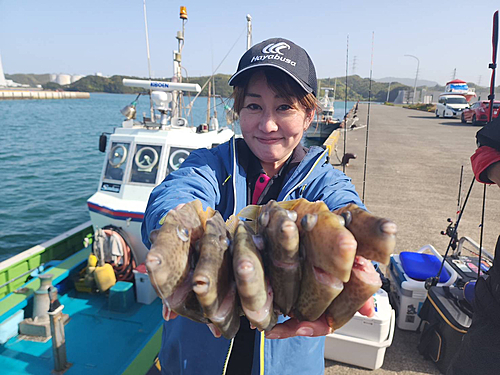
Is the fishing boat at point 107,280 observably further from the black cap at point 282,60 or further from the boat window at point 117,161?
the black cap at point 282,60

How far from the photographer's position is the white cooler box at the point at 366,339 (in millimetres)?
3963

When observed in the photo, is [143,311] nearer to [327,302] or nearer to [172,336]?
[172,336]

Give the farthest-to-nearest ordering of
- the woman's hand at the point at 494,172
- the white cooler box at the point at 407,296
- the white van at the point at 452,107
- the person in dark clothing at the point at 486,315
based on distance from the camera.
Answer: the white van at the point at 452,107 < the white cooler box at the point at 407,296 < the woman's hand at the point at 494,172 < the person in dark clothing at the point at 486,315

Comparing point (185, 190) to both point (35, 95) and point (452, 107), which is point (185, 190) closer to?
point (452, 107)

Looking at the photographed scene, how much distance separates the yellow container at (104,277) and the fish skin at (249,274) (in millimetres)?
6208

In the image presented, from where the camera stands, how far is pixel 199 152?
2.48 m

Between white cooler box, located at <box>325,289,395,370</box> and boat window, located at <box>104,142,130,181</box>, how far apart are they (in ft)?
20.4

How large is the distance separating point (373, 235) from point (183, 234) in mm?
766

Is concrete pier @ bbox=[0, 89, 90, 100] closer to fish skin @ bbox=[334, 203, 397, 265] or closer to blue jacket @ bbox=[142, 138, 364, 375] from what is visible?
blue jacket @ bbox=[142, 138, 364, 375]

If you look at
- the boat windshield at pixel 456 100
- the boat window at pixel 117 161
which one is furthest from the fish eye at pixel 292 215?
the boat windshield at pixel 456 100

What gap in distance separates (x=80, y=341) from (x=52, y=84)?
208 m

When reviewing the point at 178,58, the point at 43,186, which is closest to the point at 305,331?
the point at 178,58

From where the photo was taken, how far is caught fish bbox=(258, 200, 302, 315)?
4.20 feet

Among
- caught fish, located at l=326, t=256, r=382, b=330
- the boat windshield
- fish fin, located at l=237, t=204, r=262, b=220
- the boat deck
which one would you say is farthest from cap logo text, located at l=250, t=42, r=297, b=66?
the boat windshield
